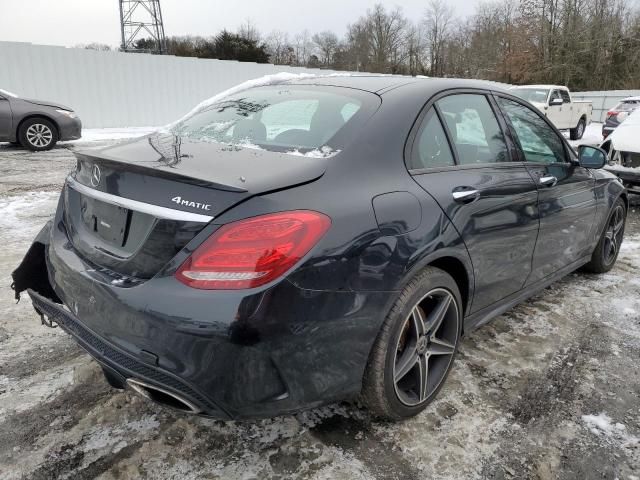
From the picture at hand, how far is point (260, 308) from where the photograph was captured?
64.2 inches

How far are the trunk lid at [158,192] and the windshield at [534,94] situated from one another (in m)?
15.9

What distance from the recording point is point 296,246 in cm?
170

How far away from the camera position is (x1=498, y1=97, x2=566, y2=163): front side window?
303 cm

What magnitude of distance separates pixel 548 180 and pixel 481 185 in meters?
0.82

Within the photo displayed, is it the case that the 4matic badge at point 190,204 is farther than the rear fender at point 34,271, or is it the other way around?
the rear fender at point 34,271

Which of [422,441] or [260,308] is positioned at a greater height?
[260,308]

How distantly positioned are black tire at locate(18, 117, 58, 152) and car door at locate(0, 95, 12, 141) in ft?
0.78

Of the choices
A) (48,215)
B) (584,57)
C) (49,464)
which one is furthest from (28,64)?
(584,57)

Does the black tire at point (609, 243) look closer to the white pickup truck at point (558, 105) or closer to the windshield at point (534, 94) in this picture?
the white pickup truck at point (558, 105)

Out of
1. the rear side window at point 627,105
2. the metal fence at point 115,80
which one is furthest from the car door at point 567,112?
the metal fence at point 115,80

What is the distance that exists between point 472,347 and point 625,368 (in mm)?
851

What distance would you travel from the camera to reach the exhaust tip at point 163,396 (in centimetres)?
173

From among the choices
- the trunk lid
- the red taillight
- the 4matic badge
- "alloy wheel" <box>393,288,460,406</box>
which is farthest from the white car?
the 4matic badge

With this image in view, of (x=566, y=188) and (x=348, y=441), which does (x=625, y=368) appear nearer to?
(x=566, y=188)
